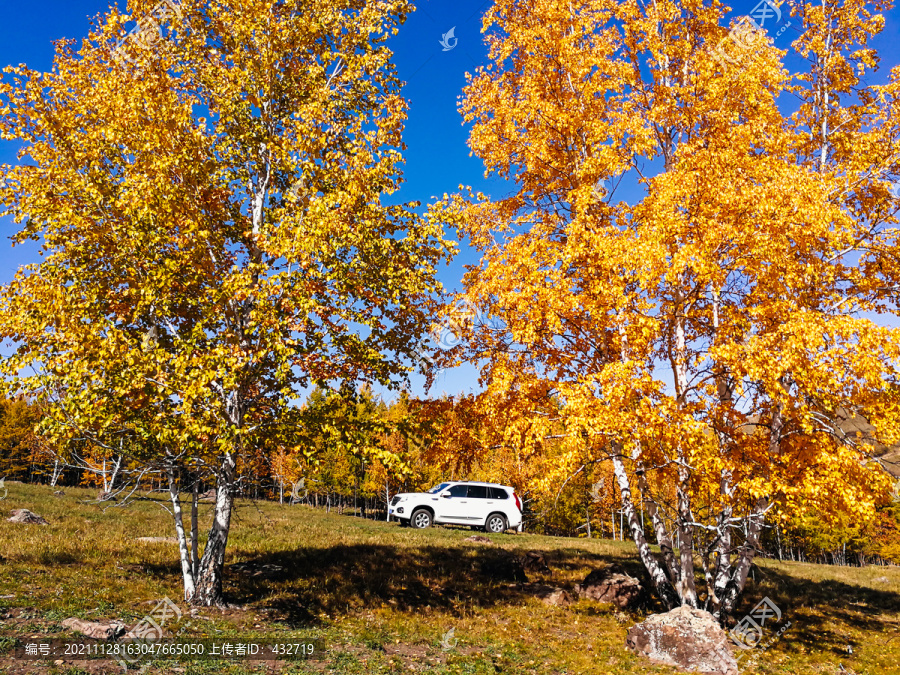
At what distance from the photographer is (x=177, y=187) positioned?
852 centimetres

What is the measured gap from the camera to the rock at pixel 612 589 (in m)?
11.8

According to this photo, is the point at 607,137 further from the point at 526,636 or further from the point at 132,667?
the point at 132,667

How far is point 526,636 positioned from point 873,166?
37.8 ft

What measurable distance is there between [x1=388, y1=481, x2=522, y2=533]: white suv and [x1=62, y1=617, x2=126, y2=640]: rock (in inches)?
615

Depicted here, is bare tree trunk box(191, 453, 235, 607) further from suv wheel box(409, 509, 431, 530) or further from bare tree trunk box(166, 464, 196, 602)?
suv wheel box(409, 509, 431, 530)

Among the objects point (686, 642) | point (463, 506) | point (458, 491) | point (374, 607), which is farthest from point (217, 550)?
point (463, 506)

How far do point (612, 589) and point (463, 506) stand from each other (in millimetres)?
10634

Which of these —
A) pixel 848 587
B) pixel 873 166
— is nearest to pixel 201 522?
pixel 873 166

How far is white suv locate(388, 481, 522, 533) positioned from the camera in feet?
72.1

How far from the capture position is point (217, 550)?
902 centimetres

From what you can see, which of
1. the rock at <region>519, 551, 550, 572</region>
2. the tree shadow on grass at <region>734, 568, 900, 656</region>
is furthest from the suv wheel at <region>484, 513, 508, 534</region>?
the tree shadow on grass at <region>734, 568, 900, 656</region>

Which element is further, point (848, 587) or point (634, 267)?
point (848, 587)

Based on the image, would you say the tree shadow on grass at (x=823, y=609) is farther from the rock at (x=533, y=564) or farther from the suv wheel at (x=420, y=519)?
the suv wheel at (x=420, y=519)

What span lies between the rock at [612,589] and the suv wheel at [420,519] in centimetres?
1042
